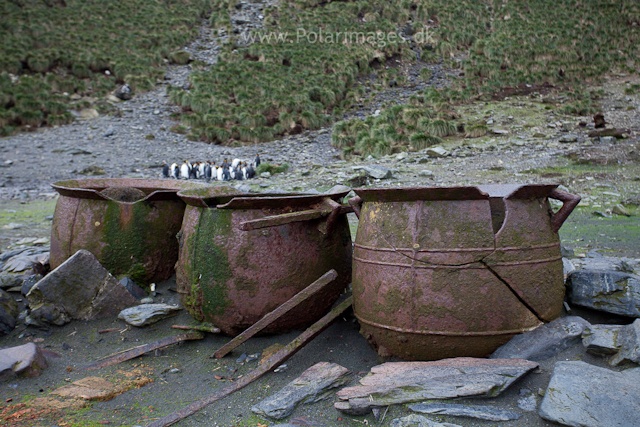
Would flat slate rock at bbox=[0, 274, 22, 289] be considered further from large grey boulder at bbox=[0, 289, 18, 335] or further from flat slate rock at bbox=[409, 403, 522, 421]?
flat slate rock at bbox=[409, 403, 522, 421]

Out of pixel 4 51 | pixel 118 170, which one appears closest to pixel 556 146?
pixel 118 170

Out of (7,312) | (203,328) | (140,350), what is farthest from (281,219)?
→ (7,312)

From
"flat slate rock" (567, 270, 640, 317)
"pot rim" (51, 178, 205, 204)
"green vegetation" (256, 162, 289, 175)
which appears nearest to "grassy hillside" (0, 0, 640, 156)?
"green vegetation" (256, 162, 289, 175)

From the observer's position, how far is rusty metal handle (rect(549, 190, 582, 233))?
270cm

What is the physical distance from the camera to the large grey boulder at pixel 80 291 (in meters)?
3.95

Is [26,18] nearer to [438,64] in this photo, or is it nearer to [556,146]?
[438,64]

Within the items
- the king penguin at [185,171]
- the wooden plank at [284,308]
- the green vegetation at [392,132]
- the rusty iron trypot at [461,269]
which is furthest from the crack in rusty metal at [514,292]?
the king penguin at [185,171]

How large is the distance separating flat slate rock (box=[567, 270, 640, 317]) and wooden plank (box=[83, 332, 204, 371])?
8.65 ft

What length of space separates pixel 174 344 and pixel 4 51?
29762 mm

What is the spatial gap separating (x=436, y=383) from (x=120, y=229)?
3052 mm

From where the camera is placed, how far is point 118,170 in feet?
51.3

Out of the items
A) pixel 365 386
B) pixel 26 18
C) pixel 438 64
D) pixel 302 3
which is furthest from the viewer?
pixel 302 3

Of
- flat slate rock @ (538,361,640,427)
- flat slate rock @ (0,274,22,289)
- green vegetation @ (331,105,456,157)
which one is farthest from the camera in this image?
green vegetation @ (331,105,456,157)

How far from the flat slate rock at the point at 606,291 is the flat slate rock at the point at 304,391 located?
158 centimetres
